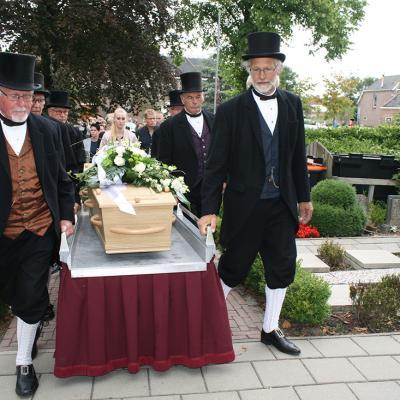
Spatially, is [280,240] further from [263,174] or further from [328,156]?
[328,156]

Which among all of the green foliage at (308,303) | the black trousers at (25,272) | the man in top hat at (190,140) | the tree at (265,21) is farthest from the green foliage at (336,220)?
the tree at (265,21)

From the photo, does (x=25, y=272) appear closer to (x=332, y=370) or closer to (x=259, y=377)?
(x=259, y=377)

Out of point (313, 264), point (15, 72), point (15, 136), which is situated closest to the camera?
point (15, 72)

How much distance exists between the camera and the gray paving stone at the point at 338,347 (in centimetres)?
377

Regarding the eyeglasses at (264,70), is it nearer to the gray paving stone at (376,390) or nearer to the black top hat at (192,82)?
the black top hat at (192,82)

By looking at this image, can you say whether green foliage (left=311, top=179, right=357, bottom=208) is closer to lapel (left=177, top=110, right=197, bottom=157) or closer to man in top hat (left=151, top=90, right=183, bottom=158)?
man in top hat (left=151, top=90, right=183, bottom=158)

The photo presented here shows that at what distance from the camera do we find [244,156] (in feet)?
11.7

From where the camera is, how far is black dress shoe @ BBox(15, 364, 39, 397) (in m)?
3.12

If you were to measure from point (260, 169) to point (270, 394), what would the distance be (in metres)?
1.51

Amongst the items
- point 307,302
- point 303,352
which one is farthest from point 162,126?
point 303,352

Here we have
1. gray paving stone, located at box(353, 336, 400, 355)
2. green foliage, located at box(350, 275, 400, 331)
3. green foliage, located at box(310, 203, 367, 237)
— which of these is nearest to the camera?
gray paving stone, located at box(353, 336, 400, 355)

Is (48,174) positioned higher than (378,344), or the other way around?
(48,174)

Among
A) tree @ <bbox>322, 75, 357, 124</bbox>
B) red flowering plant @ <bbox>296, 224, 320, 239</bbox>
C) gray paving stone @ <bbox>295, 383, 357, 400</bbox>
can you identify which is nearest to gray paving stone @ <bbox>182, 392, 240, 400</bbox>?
gray paving stone @ <bbox>295, 383, 357, 400</bbox>

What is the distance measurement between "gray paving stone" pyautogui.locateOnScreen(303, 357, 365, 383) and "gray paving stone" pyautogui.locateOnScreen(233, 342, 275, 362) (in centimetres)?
29
